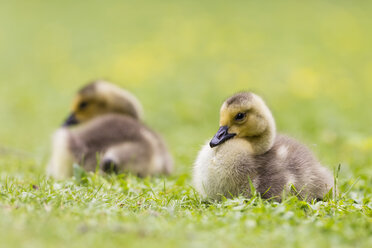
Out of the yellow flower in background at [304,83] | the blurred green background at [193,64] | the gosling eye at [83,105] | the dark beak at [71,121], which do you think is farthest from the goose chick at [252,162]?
the yellow flower in background at [304,83]

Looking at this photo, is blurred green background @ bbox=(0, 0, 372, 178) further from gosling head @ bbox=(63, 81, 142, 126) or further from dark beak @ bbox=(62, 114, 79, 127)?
gosling head @ bbox=(63, 81, 142, 126)

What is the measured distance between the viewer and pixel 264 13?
22188mm

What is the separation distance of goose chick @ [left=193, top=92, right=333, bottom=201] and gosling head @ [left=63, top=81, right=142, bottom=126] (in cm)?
271

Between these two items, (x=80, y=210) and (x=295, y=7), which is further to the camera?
(x=295, y=7)

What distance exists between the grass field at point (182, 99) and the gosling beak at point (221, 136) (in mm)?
468

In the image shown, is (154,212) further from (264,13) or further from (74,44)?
(264,13)

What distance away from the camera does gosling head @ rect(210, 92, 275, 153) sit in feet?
16.6

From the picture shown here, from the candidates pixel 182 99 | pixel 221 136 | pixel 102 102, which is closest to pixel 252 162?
pixel 221 136

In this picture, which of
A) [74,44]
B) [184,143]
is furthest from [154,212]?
[74,44]

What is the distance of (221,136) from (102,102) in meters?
3.13

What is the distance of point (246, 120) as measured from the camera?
5082 mm

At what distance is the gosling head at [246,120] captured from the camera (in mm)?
5062

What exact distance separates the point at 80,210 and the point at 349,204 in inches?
86.7

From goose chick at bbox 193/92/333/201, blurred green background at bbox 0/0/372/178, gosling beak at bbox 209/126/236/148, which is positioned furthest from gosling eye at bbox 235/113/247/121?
blurred green background at bbox 0/0/372/178
